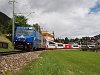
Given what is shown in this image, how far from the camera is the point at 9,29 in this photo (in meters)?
101

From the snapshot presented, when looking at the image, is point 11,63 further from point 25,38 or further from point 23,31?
point 23,31

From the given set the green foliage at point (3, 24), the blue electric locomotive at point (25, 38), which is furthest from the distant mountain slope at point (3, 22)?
the blue electric locomotive at point (25, 38)

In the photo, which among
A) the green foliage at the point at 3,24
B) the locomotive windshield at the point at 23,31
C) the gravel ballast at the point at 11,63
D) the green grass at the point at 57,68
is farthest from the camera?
the green foliage at the point at 3,24

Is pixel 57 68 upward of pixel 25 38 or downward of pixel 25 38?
A: downward

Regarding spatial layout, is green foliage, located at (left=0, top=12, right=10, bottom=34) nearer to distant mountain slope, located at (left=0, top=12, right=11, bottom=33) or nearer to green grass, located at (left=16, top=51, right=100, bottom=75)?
distant mountain slope, located at (left=0, top=12, right=11, bottom=33)

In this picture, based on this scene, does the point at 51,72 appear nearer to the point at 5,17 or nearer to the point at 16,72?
the point at 16,72

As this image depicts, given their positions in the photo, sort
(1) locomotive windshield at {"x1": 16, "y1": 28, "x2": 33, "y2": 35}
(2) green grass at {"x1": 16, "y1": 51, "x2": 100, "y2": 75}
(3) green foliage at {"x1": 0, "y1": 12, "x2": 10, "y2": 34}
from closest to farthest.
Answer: (2) green grass at {"x1": 16, "y1": 51, "x2": 100, "y2": 75}, (1) locomotive windshield at {"x1": 16, "y1": 28, "x2": 33, "y2": 35}, (3) green foliage at {"x1": 0, "y1": 12, "x2": 10, "y2": 34}

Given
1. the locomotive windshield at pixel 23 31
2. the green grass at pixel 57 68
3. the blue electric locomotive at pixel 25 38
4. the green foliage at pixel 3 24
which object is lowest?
the green grass at pixel 57 68

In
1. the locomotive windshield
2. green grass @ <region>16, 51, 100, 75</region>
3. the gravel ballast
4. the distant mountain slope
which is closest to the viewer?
green grass @ <region>16, 51, 100, 75</region>

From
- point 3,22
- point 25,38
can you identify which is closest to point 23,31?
point 25,38

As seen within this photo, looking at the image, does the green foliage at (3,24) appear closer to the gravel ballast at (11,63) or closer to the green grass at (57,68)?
the gravel ballast at (11,63)

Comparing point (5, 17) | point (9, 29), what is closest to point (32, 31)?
point (9, 29)

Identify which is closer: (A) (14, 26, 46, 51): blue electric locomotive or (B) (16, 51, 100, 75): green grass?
(B) (16, 51, 100, 75): green grass

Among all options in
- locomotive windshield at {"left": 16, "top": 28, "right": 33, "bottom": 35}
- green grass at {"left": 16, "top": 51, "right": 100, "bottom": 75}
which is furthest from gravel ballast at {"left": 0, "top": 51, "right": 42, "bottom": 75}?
locomotive windshield at {"left": 16, "top": 28, "right": 33, "bottom": 35}
